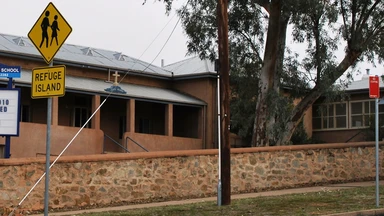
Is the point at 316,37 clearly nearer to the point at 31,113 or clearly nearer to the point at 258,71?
the point at 258,71

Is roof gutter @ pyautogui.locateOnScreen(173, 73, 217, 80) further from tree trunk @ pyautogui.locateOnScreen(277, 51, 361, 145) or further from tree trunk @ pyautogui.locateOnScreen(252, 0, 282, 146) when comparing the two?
tree trunk @ pyautogui.locateOnScreen(277, 51, 361, 145)

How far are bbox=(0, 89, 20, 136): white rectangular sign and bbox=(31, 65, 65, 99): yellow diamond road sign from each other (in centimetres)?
893

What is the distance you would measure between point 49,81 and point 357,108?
28380 mm

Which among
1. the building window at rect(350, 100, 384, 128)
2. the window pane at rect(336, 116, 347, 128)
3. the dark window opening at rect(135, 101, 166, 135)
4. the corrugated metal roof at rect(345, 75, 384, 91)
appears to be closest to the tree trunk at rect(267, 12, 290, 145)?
the dark window opening at rect(135, 101, 166, 135)

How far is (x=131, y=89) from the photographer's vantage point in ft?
96.9

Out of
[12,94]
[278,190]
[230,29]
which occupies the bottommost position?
[278,190]

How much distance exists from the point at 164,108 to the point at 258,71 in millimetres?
7322

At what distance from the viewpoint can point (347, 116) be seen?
36250mm

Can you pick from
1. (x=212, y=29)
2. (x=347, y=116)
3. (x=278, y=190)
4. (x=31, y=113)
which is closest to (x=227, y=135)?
(x=278, y=190)

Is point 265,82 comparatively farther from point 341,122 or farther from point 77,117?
point 341,122

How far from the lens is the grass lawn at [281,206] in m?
14.7

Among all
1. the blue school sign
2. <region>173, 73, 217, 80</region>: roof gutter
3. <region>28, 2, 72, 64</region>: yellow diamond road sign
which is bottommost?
<region>28, 2, 72, 64</region>: yellow diamond road sign

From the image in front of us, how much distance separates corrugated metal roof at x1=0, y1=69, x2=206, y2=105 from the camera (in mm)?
26075

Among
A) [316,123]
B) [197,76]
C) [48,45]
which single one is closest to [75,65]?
[197,76]
